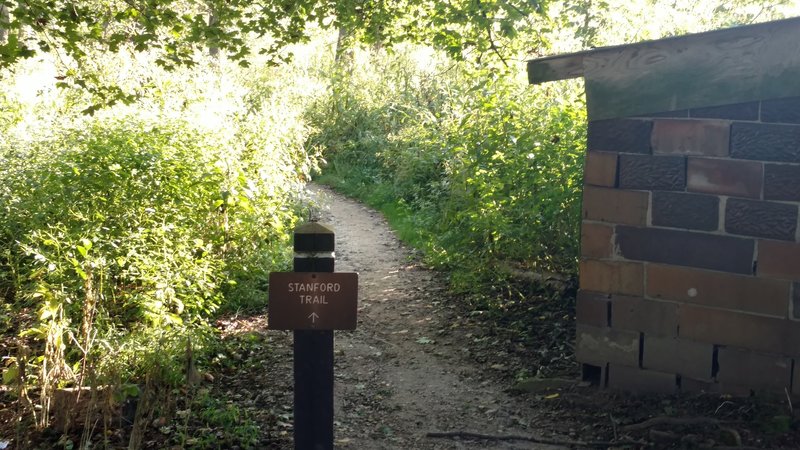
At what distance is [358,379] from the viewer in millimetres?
6660

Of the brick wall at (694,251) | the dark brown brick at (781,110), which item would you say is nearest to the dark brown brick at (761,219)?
the brick wall at (694,251)

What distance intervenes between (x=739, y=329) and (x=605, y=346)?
91 cm

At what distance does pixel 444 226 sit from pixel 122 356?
187 inches

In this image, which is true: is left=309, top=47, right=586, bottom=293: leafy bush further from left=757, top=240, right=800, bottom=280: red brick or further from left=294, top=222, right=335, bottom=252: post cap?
left=294, top=222, right=335, bottom=252: post cap

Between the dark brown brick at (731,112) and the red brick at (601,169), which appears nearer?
the dark brown brick at (731,112)

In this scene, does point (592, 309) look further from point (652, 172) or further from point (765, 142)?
point (765, 142)

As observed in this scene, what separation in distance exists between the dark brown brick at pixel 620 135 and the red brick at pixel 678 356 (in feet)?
4.15

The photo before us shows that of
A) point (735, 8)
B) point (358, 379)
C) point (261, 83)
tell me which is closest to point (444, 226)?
point (358, 379)

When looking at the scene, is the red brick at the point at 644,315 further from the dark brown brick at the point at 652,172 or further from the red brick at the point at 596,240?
the dark brown brick at the point at 652,172

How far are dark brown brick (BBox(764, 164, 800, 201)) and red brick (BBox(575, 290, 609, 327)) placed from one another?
1.27 metres

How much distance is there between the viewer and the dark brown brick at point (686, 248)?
5.19 m

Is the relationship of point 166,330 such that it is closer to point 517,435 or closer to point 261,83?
point 517,435

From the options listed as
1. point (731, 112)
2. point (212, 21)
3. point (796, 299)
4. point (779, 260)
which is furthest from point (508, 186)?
point (212, 21)

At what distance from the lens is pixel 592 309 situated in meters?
5.79
